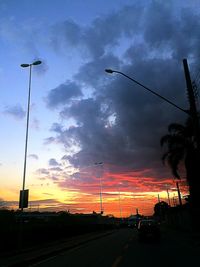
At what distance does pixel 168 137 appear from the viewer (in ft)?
119

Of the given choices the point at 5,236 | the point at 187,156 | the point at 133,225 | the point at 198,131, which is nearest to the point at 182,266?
the point at 198,131

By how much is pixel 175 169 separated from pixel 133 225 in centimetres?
4385

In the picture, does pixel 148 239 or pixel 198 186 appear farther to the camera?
pixel 198 186

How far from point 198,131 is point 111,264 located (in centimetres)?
841

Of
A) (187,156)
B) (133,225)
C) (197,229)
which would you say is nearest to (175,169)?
(187,156)

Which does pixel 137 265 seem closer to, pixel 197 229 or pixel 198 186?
pixel 198 186

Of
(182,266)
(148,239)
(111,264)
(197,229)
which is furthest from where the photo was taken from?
(197,229)

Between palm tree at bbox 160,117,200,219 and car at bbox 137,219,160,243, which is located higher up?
palm tree at bbox 160,117,200,219

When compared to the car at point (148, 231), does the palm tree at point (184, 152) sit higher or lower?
higher

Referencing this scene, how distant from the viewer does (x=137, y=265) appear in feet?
41.1

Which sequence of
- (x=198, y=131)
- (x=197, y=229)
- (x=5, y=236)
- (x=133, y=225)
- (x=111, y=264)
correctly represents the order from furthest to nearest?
(x=133, y=225) → (x=197, y=229) → (x=5, y=236) → (x=198, y=131) → (x=111, y=264)

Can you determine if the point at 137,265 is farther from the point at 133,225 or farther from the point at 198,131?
the point at 133,225

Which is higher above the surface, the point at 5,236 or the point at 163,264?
the point at 5,236

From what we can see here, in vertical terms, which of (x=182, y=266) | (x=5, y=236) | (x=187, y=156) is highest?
(x=187, y=156)
